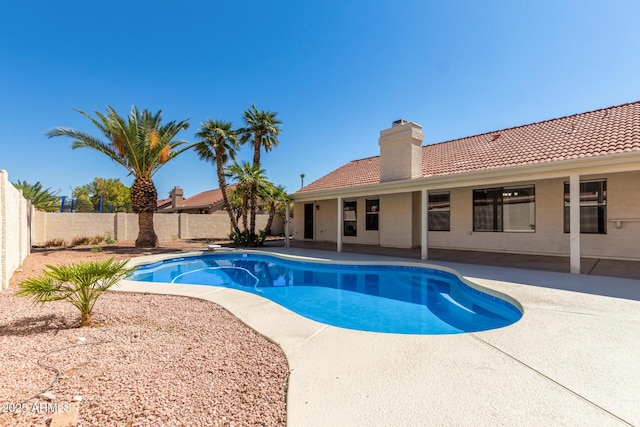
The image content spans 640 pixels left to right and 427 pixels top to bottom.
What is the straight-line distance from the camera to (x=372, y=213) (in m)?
15.9

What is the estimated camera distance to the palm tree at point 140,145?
47.2 ft

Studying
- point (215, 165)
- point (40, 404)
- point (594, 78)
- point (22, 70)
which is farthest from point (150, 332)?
point (594, 78)

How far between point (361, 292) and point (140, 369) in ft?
19.6

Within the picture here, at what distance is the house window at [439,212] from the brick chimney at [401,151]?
149 centimetres

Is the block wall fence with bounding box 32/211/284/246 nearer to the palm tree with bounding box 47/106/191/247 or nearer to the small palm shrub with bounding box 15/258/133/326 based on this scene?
the palm tree with bounding box 47/106/191/247

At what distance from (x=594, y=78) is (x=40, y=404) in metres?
17.4

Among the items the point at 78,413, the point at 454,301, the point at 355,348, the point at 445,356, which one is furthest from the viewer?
the point at 454,301

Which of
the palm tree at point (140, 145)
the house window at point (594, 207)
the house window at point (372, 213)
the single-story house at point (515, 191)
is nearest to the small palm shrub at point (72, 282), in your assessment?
the single-story house at point (515, 191)

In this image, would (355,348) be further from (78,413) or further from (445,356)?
(78,413)

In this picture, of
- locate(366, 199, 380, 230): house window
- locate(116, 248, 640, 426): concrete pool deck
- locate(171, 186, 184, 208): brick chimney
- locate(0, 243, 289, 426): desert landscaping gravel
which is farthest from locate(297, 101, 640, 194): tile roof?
locate(171, 186, 184, 208): brick chimney

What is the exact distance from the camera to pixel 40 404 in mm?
2480

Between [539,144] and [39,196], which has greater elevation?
[539,144]

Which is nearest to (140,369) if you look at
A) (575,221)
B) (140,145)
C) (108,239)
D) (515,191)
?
(575,221)

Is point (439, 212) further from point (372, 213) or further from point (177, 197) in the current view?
point (177, 197)
